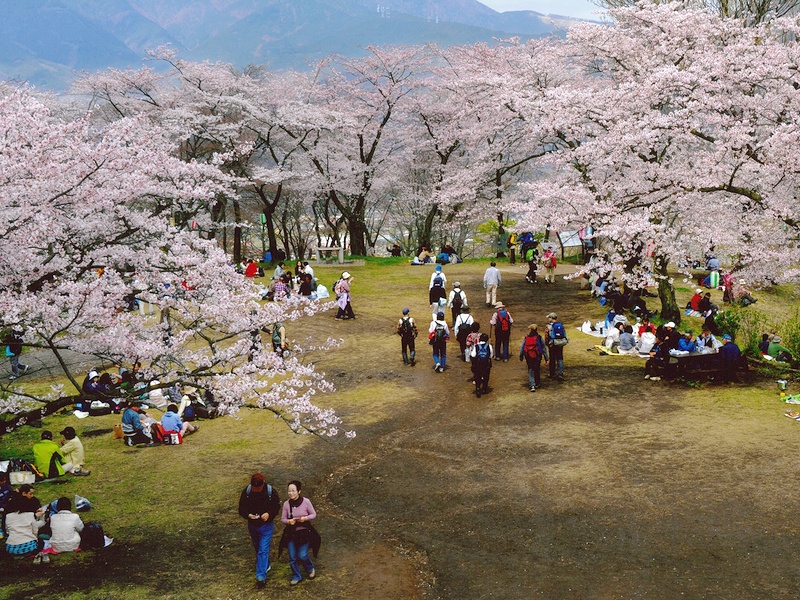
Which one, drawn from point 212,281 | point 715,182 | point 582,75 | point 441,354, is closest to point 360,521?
point 212,281

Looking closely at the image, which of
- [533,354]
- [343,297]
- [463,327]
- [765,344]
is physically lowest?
[765,344]

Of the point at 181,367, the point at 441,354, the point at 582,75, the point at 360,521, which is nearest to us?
the point at 181,367

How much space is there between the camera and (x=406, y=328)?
17.2m

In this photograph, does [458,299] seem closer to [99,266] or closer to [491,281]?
[491,281]

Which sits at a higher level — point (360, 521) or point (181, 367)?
point (181, 367)

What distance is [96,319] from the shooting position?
27.2ft

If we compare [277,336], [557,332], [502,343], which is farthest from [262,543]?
[502,343]

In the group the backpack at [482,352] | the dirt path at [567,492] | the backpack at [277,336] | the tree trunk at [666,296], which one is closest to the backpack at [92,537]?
the dirt path at [567,492]

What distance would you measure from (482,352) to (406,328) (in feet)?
9.73

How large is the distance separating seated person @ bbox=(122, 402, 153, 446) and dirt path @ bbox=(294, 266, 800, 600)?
373cm

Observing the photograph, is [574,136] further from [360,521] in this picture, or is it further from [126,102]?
[126,102]

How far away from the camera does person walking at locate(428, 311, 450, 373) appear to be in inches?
657

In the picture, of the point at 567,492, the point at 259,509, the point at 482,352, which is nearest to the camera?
the point at 259,509

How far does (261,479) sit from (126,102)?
2703 centimetres
